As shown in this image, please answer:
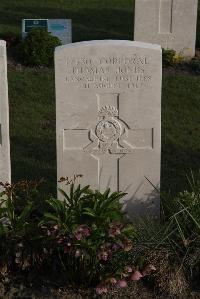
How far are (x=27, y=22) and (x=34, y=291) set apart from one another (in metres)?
7.08

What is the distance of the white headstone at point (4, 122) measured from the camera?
19.3 feet

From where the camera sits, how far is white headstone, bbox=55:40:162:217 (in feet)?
19.7

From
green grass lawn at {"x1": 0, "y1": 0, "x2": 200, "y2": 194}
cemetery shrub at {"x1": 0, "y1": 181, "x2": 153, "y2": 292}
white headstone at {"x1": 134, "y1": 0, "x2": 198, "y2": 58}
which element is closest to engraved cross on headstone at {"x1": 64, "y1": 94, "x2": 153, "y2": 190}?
cemetery shrub at {"x1": 0, "y1": 181, "x2": 153, "y2": 292}

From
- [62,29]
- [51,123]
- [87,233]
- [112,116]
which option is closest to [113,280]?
[87,233]

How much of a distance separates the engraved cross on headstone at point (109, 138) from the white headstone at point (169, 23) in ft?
18.5

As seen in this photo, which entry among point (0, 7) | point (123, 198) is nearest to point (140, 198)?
point (123, 198)

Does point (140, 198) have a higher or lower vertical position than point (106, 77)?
lower

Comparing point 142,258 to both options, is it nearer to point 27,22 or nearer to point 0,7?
point 27,22

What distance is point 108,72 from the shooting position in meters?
6.03

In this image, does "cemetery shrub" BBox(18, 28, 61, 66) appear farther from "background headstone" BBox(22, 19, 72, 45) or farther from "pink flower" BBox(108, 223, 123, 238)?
"pink flower" BBox(108, 223, 123, 238)

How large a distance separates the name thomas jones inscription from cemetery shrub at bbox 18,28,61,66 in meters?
5.09

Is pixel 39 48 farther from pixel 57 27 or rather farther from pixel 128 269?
pixel 128 269

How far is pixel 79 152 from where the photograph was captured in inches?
249

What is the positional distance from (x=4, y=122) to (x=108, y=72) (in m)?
1.03
